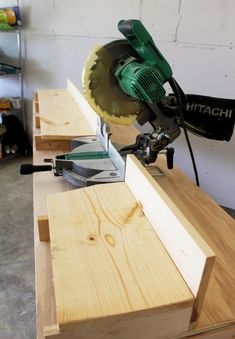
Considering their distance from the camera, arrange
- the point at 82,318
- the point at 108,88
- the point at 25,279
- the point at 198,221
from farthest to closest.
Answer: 1. the point at 25,279
2. the point at 108,88
3. the point at 198,221
4. the point at 82,318

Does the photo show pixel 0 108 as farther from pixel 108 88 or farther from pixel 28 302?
pixel 108 88

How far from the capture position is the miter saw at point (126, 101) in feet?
2.94

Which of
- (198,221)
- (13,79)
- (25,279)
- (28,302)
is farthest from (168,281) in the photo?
(13,79)

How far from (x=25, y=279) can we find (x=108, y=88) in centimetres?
126

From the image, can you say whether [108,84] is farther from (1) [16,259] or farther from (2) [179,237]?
(1) [16,259]

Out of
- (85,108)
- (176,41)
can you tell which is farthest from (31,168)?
(176,41)

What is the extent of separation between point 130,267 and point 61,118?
109 centimetres

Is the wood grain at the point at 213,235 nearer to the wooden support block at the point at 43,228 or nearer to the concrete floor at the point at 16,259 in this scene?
the wooden support block at the point at 43,228

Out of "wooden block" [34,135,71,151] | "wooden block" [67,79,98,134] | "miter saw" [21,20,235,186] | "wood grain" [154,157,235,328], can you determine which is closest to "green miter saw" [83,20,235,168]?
"miter saw" [21,20,235,186]

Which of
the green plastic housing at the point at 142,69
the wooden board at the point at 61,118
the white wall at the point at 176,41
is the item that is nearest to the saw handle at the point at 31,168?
the wooden board at the point at 61,118

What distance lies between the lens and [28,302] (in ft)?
A: 5.00

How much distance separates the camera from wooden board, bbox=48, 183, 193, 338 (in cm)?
45

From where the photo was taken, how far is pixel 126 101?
3.35 ft

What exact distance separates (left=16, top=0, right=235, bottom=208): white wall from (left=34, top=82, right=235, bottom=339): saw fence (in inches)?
55.1
